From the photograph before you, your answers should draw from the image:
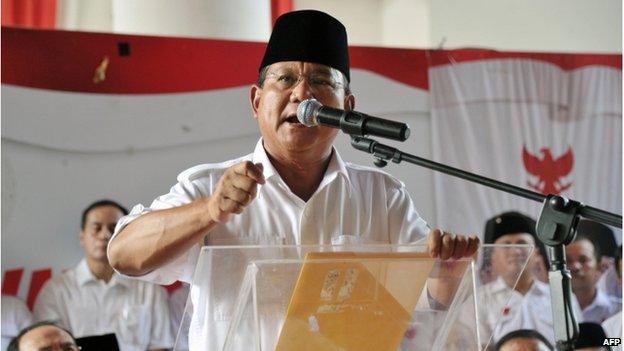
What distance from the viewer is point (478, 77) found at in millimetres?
4543

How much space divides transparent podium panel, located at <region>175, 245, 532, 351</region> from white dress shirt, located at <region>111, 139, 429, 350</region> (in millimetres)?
344

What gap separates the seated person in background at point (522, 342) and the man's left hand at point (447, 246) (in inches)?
79.8

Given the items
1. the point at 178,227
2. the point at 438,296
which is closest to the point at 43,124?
the point at 178,227

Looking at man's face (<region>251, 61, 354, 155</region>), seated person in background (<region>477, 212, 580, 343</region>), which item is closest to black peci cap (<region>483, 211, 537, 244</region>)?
seated person in background (<region>477, 212, 580, 343</region>)

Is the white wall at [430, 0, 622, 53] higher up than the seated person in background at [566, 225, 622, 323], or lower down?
higher up

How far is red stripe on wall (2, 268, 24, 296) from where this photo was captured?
3615 millimetres

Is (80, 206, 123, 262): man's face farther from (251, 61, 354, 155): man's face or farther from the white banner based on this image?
(251, 61, 354, 155): man's face

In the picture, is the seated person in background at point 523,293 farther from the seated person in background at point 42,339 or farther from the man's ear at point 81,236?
the man's ear at point 81,236

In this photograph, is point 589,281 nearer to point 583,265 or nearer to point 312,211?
point 583,265

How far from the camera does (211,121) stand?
404cm

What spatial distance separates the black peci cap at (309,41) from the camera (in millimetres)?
1938

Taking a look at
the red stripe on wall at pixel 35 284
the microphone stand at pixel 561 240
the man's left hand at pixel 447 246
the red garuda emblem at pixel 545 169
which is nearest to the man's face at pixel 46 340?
the red stripe on wall at pixel 35 284

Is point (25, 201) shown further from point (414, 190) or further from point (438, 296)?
point (438, 296)

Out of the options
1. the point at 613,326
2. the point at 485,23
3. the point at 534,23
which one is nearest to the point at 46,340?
the point at 613,326
